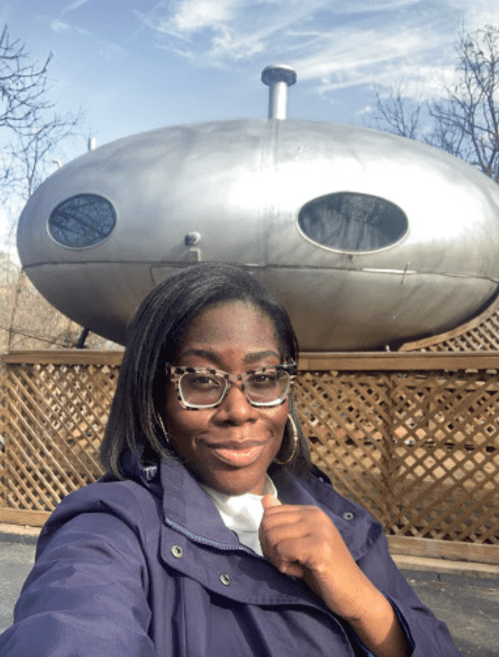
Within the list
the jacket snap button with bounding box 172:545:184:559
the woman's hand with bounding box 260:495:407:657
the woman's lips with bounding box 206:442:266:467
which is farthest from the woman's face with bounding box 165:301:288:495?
the jacket snap button with bounding box 172:545:184:559

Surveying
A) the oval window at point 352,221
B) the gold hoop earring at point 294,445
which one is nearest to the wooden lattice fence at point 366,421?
the oval window at point 352,221

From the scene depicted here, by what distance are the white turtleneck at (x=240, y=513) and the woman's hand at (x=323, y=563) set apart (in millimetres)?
131

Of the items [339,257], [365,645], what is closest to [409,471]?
[339,257]

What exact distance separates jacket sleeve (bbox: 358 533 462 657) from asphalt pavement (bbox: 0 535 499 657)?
256cm

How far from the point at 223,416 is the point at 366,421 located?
482 centimetres

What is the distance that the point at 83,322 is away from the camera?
8195 mm

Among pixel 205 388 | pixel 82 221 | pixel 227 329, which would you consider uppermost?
pixel 82 221

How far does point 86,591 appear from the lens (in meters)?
0.98

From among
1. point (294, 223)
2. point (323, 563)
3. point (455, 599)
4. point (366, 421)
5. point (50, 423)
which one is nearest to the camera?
point (323, 563)

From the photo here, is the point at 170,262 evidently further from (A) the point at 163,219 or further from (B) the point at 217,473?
(B) the point at 217,473

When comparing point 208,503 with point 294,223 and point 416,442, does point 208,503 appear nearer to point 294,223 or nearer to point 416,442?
point 416,442

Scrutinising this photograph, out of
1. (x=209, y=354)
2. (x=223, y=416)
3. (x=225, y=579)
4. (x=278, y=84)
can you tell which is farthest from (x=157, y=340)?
(x=278, y=84)

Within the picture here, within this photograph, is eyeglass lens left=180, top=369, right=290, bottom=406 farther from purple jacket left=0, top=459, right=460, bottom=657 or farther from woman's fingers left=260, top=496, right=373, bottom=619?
woman's fingers left=260, top=496, right=373, bottom=619

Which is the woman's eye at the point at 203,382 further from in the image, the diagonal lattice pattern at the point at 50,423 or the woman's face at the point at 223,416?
the diagonal lattice pattern at the point at 50,423
